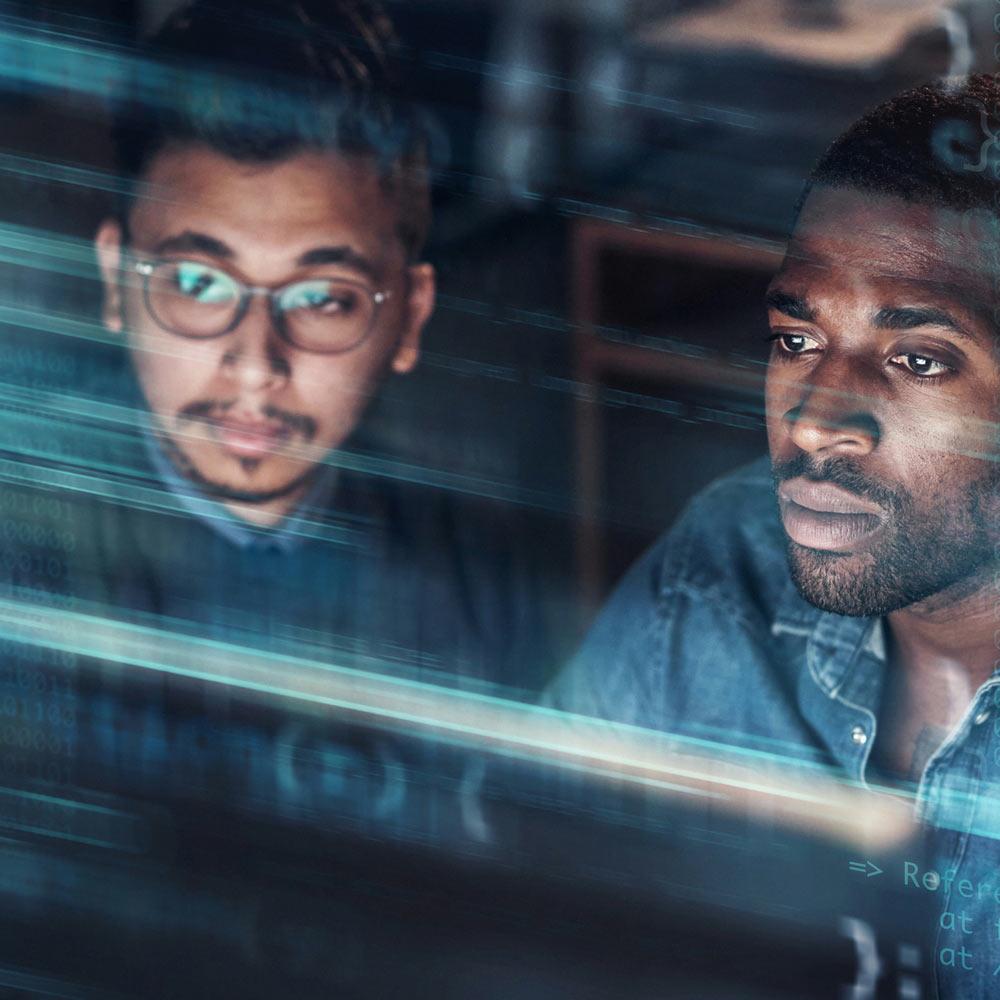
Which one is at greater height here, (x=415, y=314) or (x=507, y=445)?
(x=415, y=314)

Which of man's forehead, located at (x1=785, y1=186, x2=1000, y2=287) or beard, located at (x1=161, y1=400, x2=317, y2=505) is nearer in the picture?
man's forehead, located at (x1=785, y1=186, x2=1000, y2=287)

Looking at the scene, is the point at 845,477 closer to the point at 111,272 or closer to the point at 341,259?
the point at 341,259

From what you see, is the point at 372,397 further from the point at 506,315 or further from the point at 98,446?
the point at 98,446

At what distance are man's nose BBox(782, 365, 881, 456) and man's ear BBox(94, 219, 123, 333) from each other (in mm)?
767

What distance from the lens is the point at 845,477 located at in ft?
4.22

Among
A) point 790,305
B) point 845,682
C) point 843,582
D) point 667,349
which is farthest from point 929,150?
point 845,682

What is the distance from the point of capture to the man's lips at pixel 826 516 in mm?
1283

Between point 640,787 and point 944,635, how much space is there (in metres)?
0.37

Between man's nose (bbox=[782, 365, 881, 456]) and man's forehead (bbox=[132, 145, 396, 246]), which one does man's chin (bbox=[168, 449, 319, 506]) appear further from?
man's nose (bbox=[782, 365, 881, 456])

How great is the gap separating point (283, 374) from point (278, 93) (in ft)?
1.05

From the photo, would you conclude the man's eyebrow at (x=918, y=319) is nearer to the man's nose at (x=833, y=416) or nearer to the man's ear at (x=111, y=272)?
the man's nose at (x=833, y=416)

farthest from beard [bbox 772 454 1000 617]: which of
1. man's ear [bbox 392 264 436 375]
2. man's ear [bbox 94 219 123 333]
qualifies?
man's ear [bbox 94 219 123 333]

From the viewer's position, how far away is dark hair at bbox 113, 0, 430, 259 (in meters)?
1.36

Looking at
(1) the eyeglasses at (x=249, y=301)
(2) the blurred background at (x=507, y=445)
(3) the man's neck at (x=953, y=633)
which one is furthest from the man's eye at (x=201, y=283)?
(3) the man's neck at (x=953, y=633)
